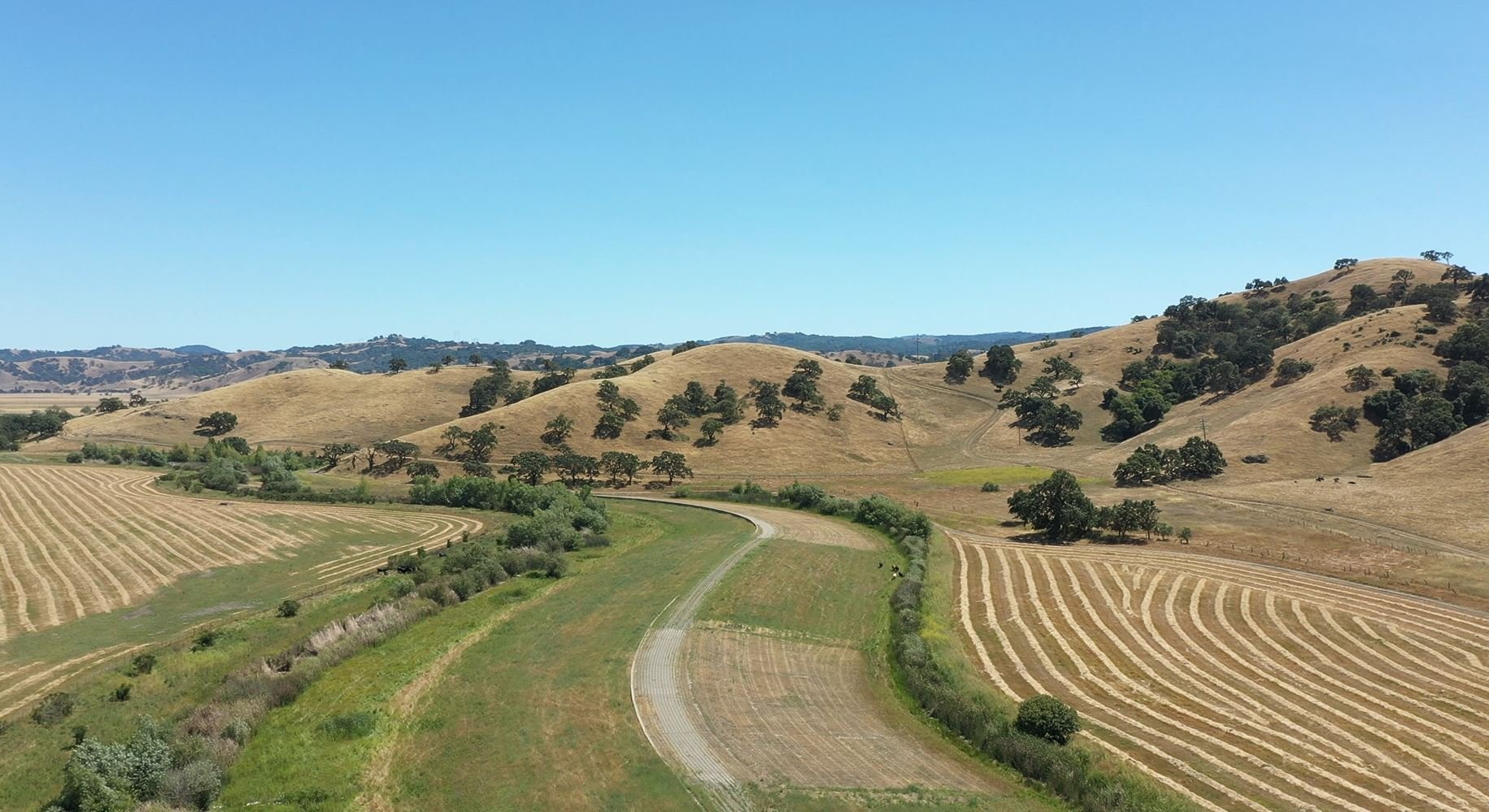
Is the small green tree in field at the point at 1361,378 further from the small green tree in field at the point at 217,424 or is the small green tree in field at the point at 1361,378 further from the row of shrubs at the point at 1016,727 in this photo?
the small green tree in field at the point at 217,424

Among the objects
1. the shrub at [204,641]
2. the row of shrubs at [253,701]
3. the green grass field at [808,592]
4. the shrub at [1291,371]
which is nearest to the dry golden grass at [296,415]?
the row of shrubs at [253,701]

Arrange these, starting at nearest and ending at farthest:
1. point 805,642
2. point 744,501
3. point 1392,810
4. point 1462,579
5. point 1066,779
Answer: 1. point 1392,810
2. point 1066,779
3. point 805,642
4. point 1462,579
5. point 744,501

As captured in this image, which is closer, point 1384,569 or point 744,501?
point 1384,569

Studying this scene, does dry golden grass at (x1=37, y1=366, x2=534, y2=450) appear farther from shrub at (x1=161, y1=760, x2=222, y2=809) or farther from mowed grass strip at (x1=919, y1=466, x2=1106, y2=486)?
shrub at (x1=161, y1=760, x2=222, y2=809)

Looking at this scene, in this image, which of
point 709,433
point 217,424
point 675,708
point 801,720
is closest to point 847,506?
point 709,433

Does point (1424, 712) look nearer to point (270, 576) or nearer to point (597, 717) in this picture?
point (597, 717)

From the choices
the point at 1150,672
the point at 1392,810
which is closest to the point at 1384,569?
Result: the point at 1150,672
